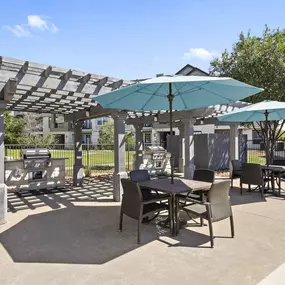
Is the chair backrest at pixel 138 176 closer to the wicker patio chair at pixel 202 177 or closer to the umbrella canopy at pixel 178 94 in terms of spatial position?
the wicker patio chair at pixel 202 177

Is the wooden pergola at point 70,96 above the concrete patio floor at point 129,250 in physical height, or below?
above

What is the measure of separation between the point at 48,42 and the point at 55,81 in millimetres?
2985

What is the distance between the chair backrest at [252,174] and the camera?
21.0 ft

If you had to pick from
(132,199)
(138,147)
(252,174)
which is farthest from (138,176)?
(138,147)

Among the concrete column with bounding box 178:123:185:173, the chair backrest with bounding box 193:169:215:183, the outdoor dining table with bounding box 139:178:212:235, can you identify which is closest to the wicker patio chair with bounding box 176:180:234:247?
the outdoor dining table with bounding box 139:178:212:235

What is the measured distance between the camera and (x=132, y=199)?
397 cm

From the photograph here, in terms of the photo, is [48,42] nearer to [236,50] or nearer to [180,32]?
[180,32]

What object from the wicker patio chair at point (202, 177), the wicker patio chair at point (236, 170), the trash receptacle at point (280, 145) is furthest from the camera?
the trash receptacle at point (280, 145)

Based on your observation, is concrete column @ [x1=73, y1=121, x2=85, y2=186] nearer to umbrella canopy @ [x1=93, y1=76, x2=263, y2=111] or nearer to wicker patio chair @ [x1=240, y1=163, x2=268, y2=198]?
umbrella canopy @ [x1=93, y1=76, x2=263, y2=111]

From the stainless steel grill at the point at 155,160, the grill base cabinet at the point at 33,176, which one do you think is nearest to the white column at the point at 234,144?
the stainless steel grill at the point at 155,160

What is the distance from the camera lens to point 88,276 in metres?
2.81

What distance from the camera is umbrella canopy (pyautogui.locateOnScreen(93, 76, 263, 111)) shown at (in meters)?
4.04

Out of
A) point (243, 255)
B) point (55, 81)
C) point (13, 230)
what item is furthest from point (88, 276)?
point (55, 81)

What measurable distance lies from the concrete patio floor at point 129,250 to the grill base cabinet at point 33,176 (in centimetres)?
244
